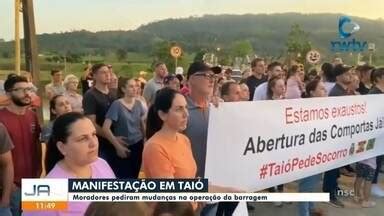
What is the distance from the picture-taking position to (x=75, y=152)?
5.83 feet

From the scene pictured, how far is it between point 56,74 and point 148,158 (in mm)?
3253

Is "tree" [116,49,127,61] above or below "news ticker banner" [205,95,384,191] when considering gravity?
above

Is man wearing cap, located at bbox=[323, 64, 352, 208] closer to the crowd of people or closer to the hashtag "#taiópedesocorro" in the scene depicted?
the crowd of people

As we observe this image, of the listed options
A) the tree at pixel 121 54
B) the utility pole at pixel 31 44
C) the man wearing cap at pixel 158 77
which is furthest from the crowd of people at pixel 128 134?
the man wearing cap at pixel 158 77

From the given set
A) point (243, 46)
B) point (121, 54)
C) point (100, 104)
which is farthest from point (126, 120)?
point (243, 46)

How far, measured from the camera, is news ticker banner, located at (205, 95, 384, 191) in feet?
8.61

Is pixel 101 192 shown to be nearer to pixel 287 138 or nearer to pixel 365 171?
pixel 287 138

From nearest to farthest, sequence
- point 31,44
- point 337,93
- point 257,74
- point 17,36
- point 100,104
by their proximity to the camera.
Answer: point 100,104
point 17,36
point 31,44
point 337,93
point 257,74

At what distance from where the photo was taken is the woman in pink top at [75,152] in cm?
177

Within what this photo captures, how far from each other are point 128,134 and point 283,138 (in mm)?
1245

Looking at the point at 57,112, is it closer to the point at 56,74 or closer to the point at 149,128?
the point at 149,128

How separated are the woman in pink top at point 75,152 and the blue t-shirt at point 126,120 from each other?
1870 millimetres

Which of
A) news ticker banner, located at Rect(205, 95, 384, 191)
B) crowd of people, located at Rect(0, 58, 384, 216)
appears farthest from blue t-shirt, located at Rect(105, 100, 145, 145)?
news ticker banner, located at Rect(205, 95, 384, 191)

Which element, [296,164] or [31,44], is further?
[31,44]
